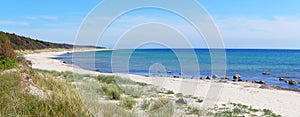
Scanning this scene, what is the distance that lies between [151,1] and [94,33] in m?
1.93

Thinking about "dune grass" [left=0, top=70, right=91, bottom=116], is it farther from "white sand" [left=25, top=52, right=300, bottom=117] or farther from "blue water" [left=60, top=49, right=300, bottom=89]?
"blue water" [left=60, top=49, right=300, bottom=89]

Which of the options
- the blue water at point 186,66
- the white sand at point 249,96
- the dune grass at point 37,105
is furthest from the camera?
the blue water at point 186,66

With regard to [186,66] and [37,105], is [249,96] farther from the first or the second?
[186,66]

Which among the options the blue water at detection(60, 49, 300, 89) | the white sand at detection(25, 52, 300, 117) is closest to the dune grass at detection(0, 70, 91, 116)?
the white sand at detection(25, 52, 300, 117)

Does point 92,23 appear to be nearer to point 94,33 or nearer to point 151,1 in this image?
point 94,33

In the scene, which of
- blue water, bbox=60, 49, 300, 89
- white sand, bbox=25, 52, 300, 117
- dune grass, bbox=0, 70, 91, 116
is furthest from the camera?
blue water, bbox=60, 49, 300, 89

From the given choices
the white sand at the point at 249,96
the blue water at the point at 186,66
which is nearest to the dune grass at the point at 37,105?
the white sand at the point at 249,96

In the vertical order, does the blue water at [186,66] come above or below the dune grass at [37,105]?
below

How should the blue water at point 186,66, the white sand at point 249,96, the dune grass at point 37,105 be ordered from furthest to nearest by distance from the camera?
the blue water at point 186,66 → the white sand at point 249,96 → the dune grass at point 37,105

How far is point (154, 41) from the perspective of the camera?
363 inches

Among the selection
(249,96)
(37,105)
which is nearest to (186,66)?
(249,96)

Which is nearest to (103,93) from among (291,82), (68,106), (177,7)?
(177,7)

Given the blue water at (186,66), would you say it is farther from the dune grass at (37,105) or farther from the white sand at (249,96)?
the dune grass at (37,105)

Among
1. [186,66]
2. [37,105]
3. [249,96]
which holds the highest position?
[37,105]
